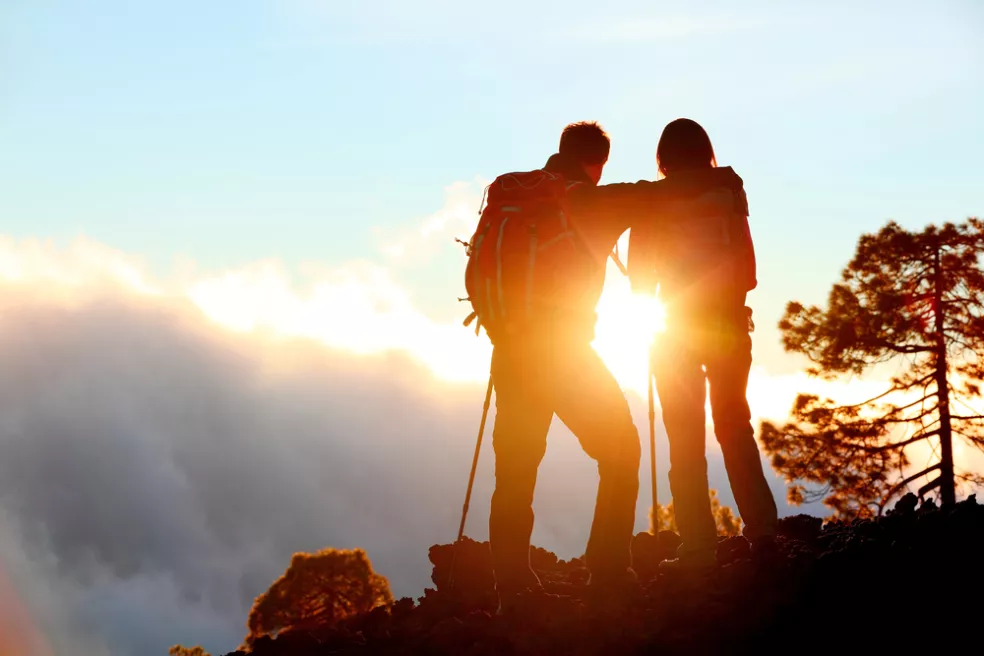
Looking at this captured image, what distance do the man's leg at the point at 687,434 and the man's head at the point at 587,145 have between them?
1201mm

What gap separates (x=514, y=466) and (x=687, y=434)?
1.16 m

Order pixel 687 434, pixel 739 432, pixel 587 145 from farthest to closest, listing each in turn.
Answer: pixel 739 432 < pixel 687 434 < pixel 587 145

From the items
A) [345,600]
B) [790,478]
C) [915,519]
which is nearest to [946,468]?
[790,478]

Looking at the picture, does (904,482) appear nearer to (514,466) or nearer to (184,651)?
(514,466)

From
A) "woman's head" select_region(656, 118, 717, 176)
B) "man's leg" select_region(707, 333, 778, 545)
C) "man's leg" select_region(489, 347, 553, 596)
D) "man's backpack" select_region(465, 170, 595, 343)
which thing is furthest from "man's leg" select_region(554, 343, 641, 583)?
"woman's head" select_region(656, 118, 717, 176)

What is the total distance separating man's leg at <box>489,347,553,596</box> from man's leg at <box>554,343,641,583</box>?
0.77 feet

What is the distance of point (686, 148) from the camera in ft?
17.7

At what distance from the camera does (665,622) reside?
4523mm

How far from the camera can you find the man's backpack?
4.79 meters

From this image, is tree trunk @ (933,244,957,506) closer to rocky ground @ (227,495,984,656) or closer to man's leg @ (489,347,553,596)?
rocky ground @ (227,495,984,656)

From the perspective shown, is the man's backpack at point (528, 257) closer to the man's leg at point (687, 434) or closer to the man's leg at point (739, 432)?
the man's leg at point (687, 434)

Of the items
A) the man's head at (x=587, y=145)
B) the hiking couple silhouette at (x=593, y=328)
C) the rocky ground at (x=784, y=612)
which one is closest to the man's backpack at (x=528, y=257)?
the hiking couple silhouette at (x=593, y=328)

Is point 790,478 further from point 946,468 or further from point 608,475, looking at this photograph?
point 608,475

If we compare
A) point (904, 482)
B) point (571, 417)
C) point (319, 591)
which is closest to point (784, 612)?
point (571, 417)
